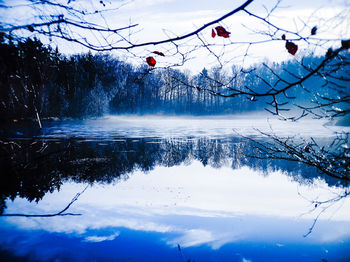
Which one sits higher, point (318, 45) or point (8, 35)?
point (8, 35)

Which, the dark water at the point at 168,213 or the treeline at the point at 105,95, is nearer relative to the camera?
the dark water at the point at 168,213

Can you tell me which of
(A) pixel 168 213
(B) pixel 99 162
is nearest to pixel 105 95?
(B) pixel 99 162

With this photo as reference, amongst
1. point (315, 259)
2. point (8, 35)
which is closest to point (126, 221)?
point (315, 259)

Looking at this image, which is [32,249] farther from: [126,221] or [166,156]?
[166,156]

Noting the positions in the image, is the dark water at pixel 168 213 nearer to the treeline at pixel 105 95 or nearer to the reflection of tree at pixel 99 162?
the reflection of tree at pixel 99 162

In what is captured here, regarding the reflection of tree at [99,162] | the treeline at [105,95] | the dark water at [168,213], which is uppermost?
the treeline at [105,95]

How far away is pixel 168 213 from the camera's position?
6219 mm

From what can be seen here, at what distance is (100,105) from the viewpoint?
35312mm

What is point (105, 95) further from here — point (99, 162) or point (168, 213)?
point (168, 213)

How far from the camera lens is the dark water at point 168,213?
15.0 feet

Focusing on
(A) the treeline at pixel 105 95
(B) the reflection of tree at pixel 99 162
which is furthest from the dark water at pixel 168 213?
(A) the treeline at pixel 105 95

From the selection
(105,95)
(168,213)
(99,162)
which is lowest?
(168,213)

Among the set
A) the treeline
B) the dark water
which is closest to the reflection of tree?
the dark water

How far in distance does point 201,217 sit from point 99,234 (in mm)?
2571
